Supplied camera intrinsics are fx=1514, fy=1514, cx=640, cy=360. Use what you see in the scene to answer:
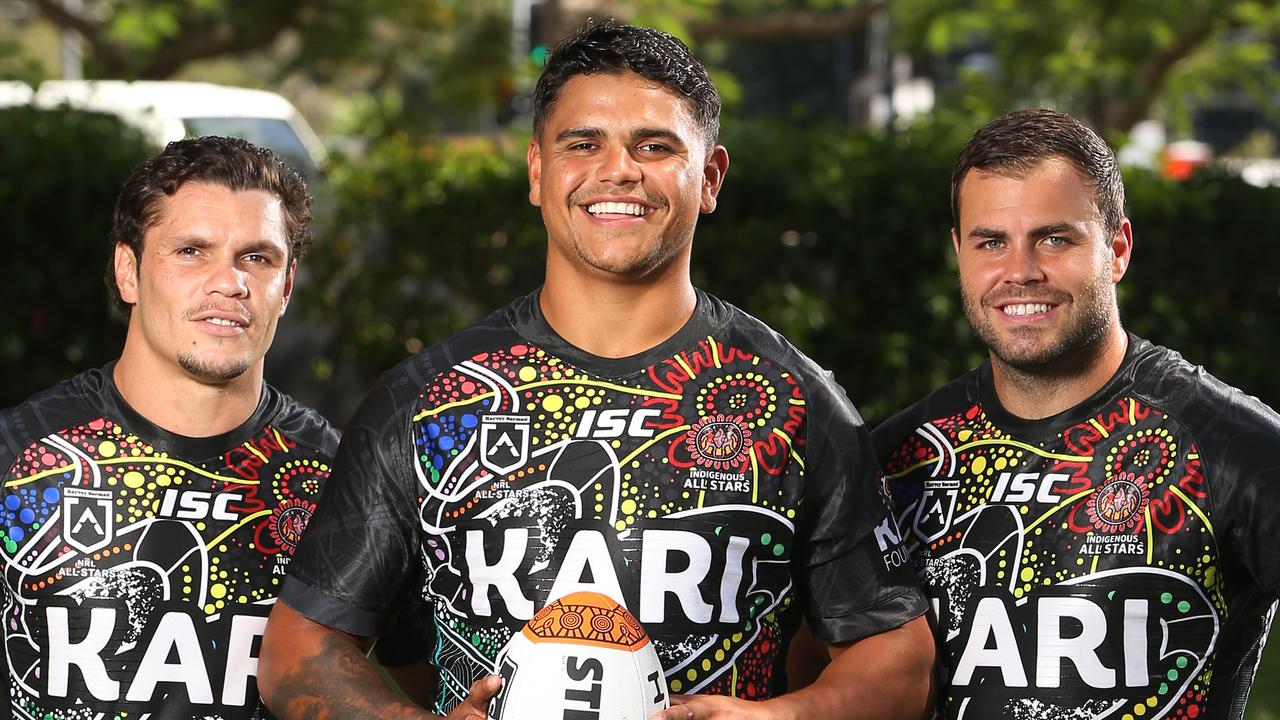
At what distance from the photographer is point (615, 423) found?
130 inches

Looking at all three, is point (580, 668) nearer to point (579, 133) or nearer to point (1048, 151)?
point (579, 133)

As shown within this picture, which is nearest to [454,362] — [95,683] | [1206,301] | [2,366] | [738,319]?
[738,319]

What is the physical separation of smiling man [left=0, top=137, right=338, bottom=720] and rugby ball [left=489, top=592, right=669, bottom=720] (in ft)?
3.06

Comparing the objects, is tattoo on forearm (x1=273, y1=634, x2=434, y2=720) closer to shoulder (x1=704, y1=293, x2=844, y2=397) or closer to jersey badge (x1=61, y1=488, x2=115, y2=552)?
jersey badge (x1=61, y1=488, x2=115, y2=552)

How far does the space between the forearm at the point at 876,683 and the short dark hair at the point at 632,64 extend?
Answer: 3.94 ft

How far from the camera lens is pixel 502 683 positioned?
9.76 ft

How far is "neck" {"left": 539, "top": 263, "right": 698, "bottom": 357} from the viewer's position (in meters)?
3.39

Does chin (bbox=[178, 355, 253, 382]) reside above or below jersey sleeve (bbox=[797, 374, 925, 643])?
above

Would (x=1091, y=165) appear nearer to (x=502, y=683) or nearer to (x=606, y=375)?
(x=606, y=375)

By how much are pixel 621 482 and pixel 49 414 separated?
1.51m

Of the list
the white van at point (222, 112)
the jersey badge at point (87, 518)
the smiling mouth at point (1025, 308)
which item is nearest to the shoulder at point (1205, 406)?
the smiling mouth at point (1025, 308)

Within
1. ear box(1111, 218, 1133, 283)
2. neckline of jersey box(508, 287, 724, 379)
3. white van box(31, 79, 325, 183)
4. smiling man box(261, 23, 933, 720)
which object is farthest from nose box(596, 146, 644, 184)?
white van box(31, 79, 325, 183)

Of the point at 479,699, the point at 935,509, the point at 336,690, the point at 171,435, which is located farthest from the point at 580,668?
the point at 171,435

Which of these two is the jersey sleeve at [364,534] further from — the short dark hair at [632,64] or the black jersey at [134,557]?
the short dark hair at [632,64]
